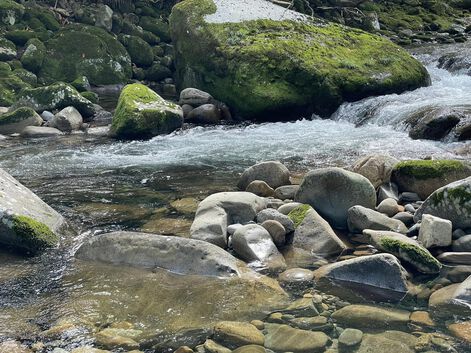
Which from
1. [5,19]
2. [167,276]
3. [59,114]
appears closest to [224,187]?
[167,276]

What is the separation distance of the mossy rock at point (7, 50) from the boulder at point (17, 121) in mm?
4432

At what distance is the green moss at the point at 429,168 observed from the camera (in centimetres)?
671

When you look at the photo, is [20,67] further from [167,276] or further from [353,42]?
A: [167,276]

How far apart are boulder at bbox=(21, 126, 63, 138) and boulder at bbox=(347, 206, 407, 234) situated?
8.31m

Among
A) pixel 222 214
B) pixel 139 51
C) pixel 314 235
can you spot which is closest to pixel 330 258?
pixel 314 235

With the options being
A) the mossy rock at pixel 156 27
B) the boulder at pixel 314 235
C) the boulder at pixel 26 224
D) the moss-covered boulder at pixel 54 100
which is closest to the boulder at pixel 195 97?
the moss-covered boulder at pixel 54 100

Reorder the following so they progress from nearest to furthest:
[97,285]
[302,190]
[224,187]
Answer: [97,285], [302,190], [224,187]

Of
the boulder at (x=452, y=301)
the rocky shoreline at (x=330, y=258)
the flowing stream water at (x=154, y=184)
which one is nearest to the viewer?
the rocky shoreline at (x=330, y=258)

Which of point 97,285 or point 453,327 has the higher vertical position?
point 453,327

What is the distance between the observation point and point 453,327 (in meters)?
3.87

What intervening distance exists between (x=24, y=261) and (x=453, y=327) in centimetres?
381

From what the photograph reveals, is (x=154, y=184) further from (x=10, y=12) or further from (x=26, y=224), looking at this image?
(x=10, y=12)

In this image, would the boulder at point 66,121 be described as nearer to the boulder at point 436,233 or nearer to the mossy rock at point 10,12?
the mossy rock at point 10,12

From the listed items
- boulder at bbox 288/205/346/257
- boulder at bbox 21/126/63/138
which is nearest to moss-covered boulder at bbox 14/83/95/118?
boulder at bbox 21/126/63/138
